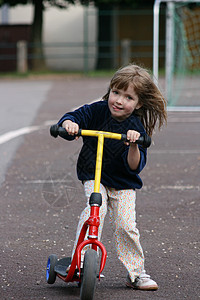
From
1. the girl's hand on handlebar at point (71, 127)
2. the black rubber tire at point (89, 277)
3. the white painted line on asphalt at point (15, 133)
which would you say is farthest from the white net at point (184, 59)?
the black rubber tire at point (89, 277)

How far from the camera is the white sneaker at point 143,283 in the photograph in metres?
4.08

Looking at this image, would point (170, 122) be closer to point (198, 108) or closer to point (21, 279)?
point (198, 108)

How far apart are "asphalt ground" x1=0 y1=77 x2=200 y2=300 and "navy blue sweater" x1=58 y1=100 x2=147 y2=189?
2.18ft

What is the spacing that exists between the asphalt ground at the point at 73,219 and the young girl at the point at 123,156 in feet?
0.84

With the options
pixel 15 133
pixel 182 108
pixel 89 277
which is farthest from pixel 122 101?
pixel 182 108

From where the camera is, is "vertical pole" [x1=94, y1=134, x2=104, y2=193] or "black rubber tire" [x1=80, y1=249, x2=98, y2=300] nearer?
"black rubber tire" [x1=80, y1=249, x2=98, y2=300]

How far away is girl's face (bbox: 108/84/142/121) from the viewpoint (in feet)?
13.1

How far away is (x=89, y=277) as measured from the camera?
138 inches

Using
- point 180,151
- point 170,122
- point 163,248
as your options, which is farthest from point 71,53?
point 163,248

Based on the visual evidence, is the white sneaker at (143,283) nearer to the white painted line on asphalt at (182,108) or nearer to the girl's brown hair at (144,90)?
the girl's brown hair at (144,90)

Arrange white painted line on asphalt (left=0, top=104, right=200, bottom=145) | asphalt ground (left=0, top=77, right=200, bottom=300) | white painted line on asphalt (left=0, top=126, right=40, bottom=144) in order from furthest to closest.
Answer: white painted line on asphalt (left=0, top=104, right=200, bottom=145), white painted line on asphalt (left=0, top=126, right=40, bottom=144), asphalt ground (left=0, top=77, right=200, bottom=300)

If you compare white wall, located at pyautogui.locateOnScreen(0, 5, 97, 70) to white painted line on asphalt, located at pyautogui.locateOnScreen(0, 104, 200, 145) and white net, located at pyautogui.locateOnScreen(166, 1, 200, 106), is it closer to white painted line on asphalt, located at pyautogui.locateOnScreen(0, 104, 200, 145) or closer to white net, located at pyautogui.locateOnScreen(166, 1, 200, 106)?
white net, located at pyautogui.locateOnScreen(166, 1, 200, 106)

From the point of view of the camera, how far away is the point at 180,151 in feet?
31.0

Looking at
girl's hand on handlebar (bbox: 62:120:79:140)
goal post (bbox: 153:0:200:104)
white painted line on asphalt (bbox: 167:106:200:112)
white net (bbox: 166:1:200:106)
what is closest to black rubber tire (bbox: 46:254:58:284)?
girl's hand on handlebar (bbox: 62:120:79:140)
